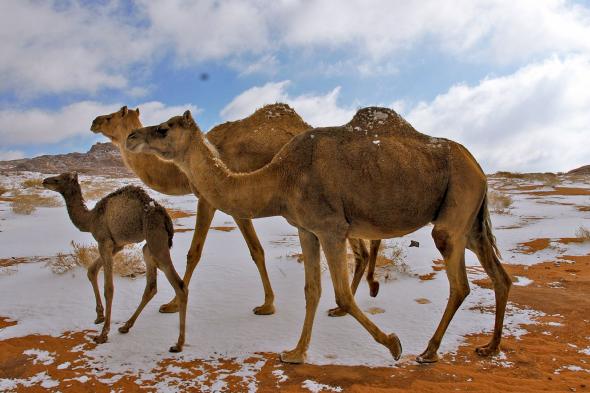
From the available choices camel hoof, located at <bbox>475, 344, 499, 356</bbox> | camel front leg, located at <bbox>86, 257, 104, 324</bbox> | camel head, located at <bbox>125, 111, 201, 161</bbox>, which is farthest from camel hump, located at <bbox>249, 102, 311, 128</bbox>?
camel hoof, located at <bbox>475, 344, 499, 356</bbox>

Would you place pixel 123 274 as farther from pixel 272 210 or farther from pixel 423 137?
pixel 423 137

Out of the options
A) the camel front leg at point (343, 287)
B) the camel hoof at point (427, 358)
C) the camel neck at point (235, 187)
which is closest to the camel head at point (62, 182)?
the camel neck at point (235, 187)

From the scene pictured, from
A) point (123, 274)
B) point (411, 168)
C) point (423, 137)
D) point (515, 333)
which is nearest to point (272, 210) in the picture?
point (411, 168)

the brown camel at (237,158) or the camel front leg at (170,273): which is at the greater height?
the brown camel at (237,158)

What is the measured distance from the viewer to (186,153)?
5133 millimetres

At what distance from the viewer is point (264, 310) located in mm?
6582

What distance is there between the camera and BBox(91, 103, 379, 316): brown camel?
258 inches

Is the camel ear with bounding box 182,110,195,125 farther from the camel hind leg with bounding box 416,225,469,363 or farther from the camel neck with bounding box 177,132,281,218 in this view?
the camel hind leg with bounding box 416,225,469,363

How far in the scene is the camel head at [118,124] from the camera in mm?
7539

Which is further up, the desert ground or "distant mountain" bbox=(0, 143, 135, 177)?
"distant mountain" bbox=(0, 143, 135, 177)

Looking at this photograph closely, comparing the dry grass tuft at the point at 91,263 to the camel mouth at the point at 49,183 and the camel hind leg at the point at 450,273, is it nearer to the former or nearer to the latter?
→ the camel mouth at the point at 49,183

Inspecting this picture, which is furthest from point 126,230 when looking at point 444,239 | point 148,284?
point 444,239

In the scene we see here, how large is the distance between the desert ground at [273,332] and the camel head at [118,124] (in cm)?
229

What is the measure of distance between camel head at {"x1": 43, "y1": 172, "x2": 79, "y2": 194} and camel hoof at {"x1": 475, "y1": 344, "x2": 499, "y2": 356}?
5.45 metres
